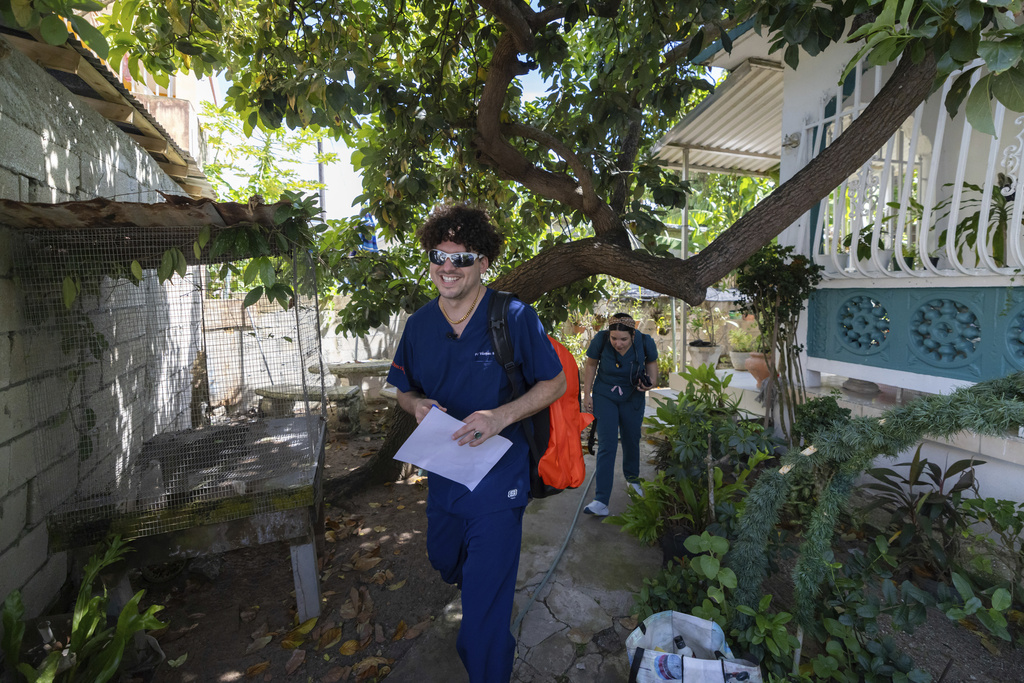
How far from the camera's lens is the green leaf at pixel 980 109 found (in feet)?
5.05

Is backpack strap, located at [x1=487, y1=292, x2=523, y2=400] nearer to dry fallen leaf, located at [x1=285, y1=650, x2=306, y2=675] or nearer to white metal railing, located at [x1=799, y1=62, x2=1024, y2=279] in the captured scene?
dry fallen leaf, located at [x1=285, y1=650, x2=306, y2=675]

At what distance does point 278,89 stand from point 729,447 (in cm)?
416

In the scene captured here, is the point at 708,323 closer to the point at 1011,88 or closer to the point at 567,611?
the point at 567,611

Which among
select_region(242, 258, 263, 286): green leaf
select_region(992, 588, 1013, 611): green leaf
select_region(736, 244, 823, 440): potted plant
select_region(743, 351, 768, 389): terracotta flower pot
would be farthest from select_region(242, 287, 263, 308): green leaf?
select_region(743, 351, 768, 389): terracotta flower pot

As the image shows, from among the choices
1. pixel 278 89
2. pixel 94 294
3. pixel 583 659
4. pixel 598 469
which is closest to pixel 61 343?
pixel 94 294

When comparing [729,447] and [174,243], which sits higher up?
[174,243]

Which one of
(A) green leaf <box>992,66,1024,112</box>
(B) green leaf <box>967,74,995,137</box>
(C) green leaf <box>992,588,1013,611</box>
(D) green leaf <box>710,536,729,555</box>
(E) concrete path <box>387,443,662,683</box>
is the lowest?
(E) concrete path <box>387,443,662,683</box>

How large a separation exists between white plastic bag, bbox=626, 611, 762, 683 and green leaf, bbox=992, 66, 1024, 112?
211 centimetres

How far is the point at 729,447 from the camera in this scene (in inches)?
160

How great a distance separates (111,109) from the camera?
3.89 metres

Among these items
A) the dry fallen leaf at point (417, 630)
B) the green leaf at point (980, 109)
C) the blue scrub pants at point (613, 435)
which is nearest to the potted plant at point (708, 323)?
the blue scrub pants at point (613, 435)

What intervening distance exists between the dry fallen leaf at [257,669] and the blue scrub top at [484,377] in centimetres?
147

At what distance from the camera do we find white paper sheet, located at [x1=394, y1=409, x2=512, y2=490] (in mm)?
2367

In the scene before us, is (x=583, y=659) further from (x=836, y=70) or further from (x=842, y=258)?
(x=836, y=70)
